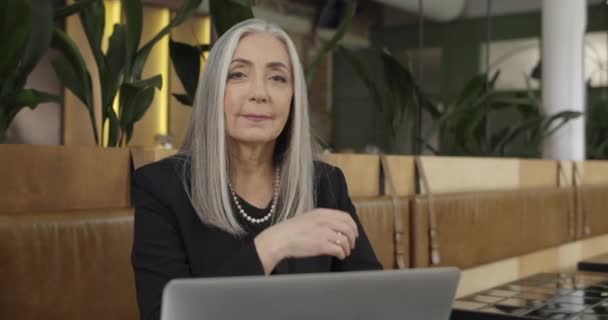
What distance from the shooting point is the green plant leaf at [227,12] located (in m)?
1.47

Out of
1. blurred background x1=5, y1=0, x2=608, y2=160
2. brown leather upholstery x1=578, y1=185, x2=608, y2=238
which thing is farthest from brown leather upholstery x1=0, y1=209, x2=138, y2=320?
brown leather upholstery x1=578, y1=185, x2=608, y2=238

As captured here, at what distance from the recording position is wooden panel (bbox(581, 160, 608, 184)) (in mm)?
3338

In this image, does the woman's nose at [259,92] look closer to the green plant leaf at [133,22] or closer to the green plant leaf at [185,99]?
the green plant leaf at [133,22]

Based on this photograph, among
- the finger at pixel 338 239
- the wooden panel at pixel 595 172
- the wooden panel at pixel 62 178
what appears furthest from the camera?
the wooden panel at pixel 595 172

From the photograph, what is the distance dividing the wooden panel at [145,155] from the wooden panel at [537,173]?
1785 mm

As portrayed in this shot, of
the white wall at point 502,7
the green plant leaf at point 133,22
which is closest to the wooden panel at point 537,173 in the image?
the white wall at point 502,7

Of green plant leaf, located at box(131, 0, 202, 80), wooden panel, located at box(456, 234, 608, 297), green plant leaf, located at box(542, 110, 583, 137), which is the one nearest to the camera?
green plant leaf, located at box(131, 0, 202, 80)

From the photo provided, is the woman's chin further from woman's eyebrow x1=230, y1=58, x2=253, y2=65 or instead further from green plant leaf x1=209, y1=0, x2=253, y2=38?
green plant leaf x1=209, y1=0, x2=253, y2=38

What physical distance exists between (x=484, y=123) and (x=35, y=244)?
2445 mm

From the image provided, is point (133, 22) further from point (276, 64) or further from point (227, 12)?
point (276, 64)

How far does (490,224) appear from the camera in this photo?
7.24 ft

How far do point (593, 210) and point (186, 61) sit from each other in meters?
2.14

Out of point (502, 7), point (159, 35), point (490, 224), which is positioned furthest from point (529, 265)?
point (502, 7)

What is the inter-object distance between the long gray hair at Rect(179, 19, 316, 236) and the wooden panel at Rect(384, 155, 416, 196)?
91 cm
